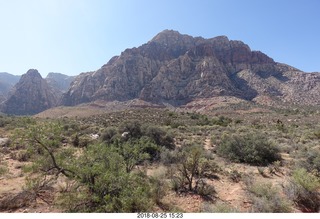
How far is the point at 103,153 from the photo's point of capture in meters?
7.89

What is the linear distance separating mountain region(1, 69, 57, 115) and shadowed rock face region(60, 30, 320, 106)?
43.3ft

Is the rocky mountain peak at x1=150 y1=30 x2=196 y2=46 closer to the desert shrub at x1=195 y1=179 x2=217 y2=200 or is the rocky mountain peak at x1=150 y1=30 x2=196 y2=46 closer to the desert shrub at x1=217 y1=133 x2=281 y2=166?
the desert shrub at x1=217 y1=133 x2=281 y2=166

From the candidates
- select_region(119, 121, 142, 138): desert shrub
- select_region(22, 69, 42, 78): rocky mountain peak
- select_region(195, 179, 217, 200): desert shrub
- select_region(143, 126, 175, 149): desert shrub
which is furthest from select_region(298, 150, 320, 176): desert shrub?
A: select_region(22, 69, 42, 78): rocky mountain peak

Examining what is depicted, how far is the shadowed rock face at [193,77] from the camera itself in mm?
93125

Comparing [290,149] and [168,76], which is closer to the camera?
[290,149]

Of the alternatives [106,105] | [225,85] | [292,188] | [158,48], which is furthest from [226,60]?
[292,188]

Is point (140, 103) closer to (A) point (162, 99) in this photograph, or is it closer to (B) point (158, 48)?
(A) point (162, 99)

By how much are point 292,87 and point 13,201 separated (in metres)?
100

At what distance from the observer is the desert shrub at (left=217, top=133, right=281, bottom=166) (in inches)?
548

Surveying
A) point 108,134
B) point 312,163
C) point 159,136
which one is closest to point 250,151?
point 312,163

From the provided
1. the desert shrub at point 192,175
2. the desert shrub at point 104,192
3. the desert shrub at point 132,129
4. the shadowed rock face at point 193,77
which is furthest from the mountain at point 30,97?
the desert shrub at point 104,192

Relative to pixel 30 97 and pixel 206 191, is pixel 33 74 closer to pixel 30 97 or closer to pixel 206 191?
pixel 30 97

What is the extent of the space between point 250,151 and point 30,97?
423ft

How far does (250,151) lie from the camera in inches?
561
